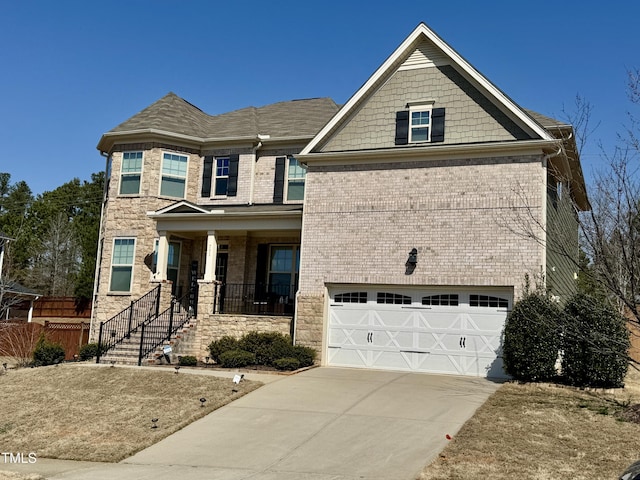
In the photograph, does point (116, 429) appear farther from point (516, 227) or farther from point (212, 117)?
point (212, 117)

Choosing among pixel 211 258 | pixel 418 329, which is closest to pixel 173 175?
pixel 211 258

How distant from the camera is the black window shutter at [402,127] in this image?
61.7ft

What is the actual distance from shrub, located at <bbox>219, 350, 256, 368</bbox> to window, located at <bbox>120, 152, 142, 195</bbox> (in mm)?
8392

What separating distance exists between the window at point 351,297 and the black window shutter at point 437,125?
4958 mm

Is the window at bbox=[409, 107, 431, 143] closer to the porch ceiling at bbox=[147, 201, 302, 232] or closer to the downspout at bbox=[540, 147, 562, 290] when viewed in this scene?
the downspout at bbox=[540, 147, 562, 290]

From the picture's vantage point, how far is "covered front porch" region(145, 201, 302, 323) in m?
20.8

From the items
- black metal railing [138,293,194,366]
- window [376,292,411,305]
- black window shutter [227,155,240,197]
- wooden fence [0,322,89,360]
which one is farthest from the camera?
wooden fence [0,322,89,360]

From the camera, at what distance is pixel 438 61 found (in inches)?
747

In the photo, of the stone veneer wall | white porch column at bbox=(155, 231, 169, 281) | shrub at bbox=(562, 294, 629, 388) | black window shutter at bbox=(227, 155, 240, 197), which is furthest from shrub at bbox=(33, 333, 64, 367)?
shrub at bbox=(562, 294, 629, 388)

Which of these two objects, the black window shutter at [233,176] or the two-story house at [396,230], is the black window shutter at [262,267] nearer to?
the two-story house at [396,230]

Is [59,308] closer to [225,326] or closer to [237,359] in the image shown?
Result: [225,326]

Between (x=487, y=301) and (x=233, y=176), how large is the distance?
35.8 ft

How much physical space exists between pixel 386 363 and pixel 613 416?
698 centimetres

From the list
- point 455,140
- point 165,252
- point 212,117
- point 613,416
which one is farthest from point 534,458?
point 212,117
